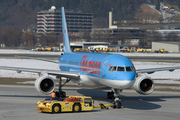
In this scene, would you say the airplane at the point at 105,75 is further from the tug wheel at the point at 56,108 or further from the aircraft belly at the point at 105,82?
the tug wheel at the point at 56,108

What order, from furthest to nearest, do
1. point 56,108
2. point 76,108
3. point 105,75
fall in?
point 105,75
point 76,108
point 56,108

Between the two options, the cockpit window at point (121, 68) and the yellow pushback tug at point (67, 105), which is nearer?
the yellow pushback tug at point (67, 105)

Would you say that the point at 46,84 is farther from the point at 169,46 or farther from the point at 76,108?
the point at 169,46

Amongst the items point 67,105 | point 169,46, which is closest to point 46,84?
point 67,105

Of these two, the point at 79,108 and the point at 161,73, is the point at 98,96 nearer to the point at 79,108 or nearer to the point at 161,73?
the point at 79,108

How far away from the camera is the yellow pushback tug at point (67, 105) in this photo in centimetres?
2694

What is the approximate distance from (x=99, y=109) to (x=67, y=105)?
3404 millimetres

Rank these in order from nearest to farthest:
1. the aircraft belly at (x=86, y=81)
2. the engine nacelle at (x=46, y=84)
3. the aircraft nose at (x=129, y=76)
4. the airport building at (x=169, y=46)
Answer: the aircraft nose at (x=129, y=76), the engine nacelle at (x=46, y=84), the aircraft belly at (x=86, y=81), the airport building at (x=169, y=46)

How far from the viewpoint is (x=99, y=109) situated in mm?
29391

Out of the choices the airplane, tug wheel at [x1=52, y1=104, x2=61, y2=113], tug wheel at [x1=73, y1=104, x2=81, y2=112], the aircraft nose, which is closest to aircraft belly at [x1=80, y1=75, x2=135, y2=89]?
the airplane

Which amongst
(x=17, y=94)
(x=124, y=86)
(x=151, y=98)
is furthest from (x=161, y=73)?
(x=124, y=86)

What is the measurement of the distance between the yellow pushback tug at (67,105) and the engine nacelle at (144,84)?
5.82 metres

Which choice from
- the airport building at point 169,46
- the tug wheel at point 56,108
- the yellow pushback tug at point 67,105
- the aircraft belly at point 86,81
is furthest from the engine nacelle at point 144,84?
the airport building at point 169,46

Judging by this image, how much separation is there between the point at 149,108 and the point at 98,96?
8.95 m
